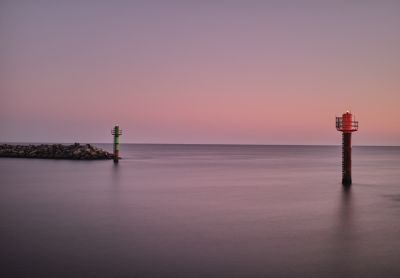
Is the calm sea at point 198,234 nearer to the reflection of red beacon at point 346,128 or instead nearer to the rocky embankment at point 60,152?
the reflection of red beacon at point 346,128

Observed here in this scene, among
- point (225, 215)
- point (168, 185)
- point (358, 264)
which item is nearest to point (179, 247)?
point (358, 264)

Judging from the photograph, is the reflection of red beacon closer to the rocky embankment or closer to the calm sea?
the calm sea

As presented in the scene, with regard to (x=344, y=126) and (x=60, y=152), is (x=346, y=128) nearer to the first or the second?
(x=344, y=126)

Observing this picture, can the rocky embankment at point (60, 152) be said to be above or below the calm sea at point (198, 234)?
above

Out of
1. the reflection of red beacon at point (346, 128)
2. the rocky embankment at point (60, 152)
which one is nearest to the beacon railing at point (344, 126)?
the reflection of red beacon at point (346, 128)

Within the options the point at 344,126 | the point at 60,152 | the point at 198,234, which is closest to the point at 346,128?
the point at 344,126

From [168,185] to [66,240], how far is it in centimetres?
1198

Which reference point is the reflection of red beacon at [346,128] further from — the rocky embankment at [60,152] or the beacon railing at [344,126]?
the rocky embankment at [60,152]

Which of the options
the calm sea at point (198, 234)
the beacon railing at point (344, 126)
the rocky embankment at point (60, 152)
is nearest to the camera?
the calm sea at point (198, 234)

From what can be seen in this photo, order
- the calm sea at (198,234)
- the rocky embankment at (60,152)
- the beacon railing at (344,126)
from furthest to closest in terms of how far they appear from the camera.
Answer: the rocky embankment at (60,152) → the beacon railing at (344,126) → the calm sea at (198,234)

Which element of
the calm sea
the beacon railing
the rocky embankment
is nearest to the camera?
the calm sea

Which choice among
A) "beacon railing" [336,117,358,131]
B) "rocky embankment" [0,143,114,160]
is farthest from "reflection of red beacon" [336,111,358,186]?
"rocky embankment" [0,143,114,160]

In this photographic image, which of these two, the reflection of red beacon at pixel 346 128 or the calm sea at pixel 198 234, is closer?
the calm sea at pixel 198 234

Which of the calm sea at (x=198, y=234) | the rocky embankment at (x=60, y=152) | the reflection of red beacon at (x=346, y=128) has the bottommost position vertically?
the calm sea at (x=198, y=234)
